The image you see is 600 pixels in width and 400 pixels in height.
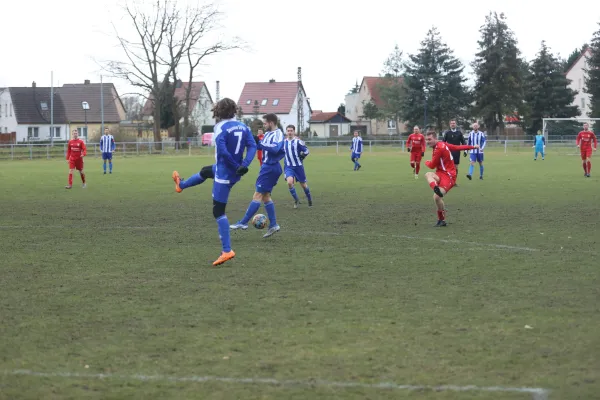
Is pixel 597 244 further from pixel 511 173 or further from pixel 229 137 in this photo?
pixel 511 173

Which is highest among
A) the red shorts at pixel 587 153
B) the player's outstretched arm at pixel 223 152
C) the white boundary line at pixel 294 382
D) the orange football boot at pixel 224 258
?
the player's outstretched arm at pixel 223 152

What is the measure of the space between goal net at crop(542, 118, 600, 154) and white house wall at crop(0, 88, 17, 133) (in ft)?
196

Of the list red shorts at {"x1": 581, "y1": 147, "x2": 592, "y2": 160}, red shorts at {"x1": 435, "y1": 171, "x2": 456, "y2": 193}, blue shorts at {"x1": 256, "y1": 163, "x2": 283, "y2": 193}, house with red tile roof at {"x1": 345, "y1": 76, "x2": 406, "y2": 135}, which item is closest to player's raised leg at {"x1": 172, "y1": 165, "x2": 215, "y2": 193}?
blue shorts at {"x1": 256, "y1": 163, "x2": 283, "y2": 193}

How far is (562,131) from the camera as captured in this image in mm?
67125

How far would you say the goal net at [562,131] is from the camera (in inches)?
2426

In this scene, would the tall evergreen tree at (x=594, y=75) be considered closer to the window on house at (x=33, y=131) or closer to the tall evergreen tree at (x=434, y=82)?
the tall evergreen tree at (x=434, y=82)

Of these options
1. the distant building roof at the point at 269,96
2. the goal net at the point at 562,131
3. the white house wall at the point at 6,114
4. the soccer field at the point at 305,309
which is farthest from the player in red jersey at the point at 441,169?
the distant building roof at the point at 269,96

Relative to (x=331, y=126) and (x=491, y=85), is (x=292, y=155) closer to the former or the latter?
(x=491, y=85)

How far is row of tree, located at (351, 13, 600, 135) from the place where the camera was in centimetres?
8631

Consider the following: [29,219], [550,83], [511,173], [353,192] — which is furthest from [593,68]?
[29,219]

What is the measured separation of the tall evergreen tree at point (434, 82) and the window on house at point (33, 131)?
42.4 meters

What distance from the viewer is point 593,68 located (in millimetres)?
88750

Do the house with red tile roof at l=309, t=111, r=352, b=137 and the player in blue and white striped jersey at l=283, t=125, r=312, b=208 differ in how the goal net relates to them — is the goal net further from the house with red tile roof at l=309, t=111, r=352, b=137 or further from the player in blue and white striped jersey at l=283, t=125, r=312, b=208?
the house with red tile roof at l=309, t=111, r=352, b=137

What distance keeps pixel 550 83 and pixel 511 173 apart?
5853 cm
